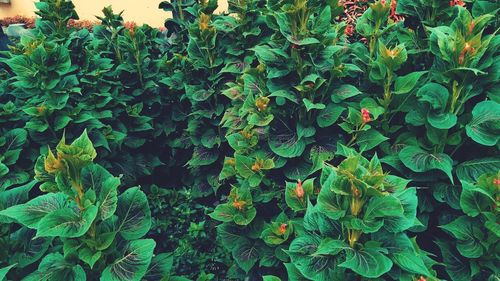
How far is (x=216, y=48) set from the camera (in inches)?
136

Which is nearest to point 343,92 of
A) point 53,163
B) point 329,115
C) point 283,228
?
point 329,115

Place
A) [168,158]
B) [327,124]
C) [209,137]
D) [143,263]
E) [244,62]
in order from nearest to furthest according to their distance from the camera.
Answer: [143,263]
[327,124]
[244,62]
[209,137]
[168,158]

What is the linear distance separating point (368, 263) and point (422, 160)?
0.81 meters

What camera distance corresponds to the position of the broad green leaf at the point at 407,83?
2.24m

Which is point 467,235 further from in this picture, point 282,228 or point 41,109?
point 41,109

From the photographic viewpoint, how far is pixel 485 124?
2.12 metres

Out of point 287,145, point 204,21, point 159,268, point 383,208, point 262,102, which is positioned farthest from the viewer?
point 204,21

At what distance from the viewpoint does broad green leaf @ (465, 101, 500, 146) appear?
209cm

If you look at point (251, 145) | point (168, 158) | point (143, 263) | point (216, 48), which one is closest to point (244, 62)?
point (216, 48)

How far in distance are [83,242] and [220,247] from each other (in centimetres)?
165

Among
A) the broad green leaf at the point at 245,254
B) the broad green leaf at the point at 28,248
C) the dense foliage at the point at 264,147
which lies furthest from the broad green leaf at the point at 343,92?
the broad green leaf at the point at 28,248

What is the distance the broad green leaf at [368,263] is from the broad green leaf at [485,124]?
0.85 metres

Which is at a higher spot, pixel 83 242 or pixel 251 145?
pixel 83 242

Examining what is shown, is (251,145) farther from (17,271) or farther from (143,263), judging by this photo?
(17,271)
